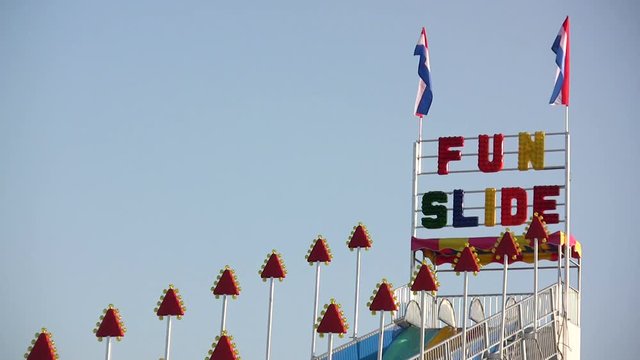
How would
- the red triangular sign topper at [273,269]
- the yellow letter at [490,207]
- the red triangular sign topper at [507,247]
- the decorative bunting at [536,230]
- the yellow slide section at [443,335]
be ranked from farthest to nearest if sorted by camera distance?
1. the yellow letter at [490,207]
2. the yellow slide section at [443,335]
3. the red triangular sign topper at [273,269]
4. the decorative bunting at [536,230]
5. the red triangular sign topper at [507,247]

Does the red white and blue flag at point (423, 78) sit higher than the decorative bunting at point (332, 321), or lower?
higher

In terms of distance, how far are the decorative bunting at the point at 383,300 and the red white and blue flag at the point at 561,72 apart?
54.6 ft

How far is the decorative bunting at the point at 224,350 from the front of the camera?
96.2 ft

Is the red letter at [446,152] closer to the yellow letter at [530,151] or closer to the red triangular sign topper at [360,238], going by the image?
the yellow letter at [530,151]

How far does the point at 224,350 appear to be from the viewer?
96.4ft

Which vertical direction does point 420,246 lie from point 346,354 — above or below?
above

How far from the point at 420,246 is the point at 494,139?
3664 millimetres

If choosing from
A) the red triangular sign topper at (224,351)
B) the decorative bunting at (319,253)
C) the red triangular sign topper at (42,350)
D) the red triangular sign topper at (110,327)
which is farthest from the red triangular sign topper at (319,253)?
the red triangular sign topper at (42,350)

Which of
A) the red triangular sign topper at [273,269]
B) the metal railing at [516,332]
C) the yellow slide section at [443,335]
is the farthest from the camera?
the yellow slide section at [443,335]

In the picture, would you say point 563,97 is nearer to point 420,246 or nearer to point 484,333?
point 420,246

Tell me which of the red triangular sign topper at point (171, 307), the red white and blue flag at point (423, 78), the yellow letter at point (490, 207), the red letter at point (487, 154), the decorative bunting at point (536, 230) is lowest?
the red triangular sign topper at point (171, 307)

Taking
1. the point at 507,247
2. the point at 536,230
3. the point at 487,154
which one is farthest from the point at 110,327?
the point at 487,154

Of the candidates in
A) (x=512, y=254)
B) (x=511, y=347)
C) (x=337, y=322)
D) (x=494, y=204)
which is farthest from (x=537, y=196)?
(x=337, y=322)

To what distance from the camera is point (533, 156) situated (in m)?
44.1
